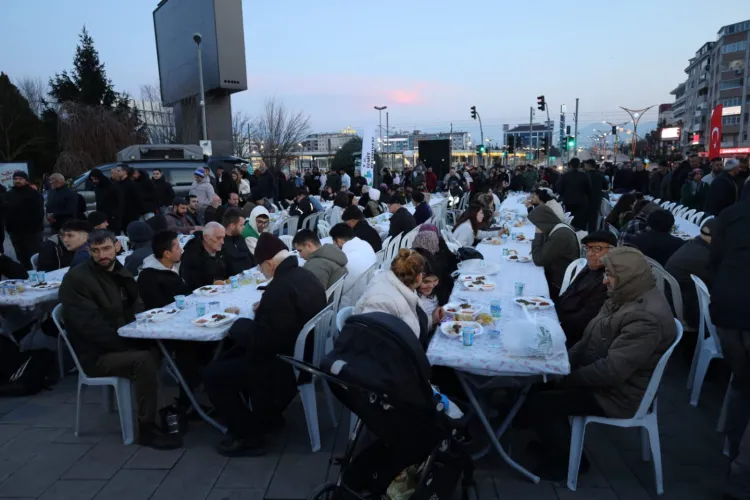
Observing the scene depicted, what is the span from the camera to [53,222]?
7984 mm

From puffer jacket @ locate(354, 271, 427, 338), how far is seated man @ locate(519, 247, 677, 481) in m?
0.92

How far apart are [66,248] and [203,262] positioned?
1.86 metres

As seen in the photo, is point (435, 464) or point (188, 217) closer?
point (435, 464)

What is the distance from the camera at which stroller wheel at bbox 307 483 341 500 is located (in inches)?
96.4

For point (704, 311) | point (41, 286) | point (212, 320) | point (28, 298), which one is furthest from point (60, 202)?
point (704, 311)

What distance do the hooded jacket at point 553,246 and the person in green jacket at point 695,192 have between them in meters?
6.78

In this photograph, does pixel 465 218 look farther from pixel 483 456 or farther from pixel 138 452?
pixel 138 452

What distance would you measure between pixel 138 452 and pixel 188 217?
4.77 meters

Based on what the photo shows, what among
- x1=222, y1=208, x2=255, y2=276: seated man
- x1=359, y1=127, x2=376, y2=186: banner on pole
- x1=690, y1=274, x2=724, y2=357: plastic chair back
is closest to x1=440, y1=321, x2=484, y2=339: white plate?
x1=690, y1=274, x2=724, y2=357: plastic chair back

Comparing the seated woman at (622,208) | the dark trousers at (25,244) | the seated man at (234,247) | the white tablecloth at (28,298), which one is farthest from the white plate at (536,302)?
the dark trousers at (25,244)

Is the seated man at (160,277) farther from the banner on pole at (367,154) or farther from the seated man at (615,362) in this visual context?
the banner on pole at (367,154)

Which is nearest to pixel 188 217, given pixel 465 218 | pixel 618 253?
pixel 465 218

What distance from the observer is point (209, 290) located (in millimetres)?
4621

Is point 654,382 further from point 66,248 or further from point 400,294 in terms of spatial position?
point 66,248
